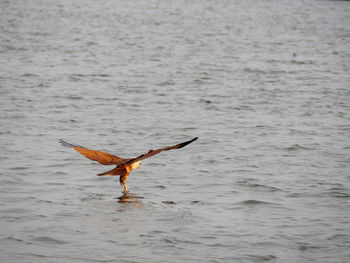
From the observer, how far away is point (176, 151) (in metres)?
11.1

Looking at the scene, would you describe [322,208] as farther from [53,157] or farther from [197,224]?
[53,157]

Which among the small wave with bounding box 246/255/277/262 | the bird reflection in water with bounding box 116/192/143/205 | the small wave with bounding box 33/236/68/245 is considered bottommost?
the small wave with bounding box 246/255/277/262

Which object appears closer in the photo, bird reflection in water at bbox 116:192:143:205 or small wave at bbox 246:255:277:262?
small wave at bbox 246:255:277:262

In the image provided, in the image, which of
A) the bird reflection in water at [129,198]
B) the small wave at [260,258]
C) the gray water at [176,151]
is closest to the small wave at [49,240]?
the gray water at [176,151]

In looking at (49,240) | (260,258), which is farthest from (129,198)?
(260,258)

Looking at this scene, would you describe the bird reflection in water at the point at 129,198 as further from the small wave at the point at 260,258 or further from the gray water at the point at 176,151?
the small wave at the point at 260,258

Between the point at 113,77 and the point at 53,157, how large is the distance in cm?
866

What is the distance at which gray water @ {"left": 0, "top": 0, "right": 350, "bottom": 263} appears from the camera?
691 cm

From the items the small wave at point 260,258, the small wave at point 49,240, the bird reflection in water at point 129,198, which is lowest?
the small wave at point 260,258

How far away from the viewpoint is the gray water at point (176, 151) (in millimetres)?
6914

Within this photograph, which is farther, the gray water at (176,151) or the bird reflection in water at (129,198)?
the bird reflection in water at (129,198)

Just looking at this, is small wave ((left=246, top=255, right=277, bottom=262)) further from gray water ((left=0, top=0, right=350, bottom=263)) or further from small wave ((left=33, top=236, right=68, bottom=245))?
small wave ((left=33, top=236, right=68, bottom=245))

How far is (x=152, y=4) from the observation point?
49.2 m

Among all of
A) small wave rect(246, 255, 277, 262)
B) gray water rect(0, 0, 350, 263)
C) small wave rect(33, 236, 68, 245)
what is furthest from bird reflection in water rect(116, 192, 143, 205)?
small wave rect(246, 255, 277, 262)
